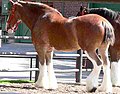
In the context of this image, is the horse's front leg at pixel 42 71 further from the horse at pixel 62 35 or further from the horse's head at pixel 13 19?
the horse's head at pixel 13 19

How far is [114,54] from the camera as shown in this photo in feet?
36.2

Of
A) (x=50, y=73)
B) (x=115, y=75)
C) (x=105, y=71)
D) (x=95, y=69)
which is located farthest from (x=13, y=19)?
(x=115, y=75)

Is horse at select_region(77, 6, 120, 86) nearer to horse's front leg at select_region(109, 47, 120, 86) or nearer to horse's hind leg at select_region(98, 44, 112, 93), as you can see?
horse's front leg at select_region(109, 47, 120, 86)

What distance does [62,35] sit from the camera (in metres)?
9.47

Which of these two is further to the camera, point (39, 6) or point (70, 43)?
point (39, 6)

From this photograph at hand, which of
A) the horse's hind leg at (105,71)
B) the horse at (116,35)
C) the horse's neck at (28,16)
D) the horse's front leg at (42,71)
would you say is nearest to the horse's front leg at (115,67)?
the horse at (116,35)

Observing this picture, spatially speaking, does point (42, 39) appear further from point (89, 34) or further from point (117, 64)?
point (117, 64)

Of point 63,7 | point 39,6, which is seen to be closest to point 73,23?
point 39,6

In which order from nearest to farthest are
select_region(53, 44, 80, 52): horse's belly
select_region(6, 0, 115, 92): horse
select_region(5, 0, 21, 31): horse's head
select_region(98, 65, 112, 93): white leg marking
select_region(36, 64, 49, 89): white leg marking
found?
select_region(6, 0, 115, 92): horse
select_region(98, 65, 112, 93): white leg marking
select_region(53, 44, 80, 52): horse's belly
select_region(36, 64, 49, 89): white leg marking
select_region(5, 0, 21, 31): horse's head

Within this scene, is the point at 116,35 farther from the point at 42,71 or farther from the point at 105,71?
the point at 42,71

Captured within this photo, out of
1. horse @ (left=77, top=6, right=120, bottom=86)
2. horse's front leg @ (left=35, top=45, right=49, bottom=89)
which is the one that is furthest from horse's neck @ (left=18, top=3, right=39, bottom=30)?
horse @ (left=77, top=6, right=120, bottom=86)

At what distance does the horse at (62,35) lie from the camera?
908 centimetres

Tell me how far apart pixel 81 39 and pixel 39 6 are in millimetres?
1621

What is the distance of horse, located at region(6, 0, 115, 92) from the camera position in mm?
9078
